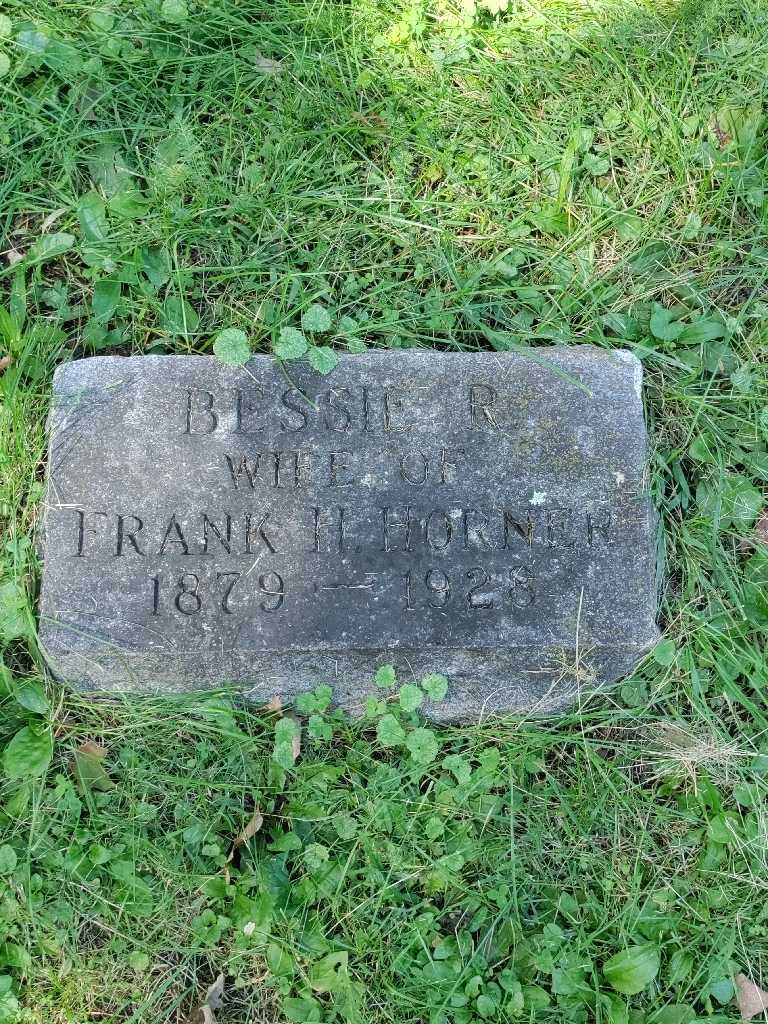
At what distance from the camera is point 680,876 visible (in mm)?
2480

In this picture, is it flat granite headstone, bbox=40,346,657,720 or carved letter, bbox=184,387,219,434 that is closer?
flat granite headstone, bbox=40,346,657,720

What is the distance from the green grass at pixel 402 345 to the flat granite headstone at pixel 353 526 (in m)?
0.20

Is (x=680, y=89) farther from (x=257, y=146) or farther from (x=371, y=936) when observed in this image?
(x=371, y=936)

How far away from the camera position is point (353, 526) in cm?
235

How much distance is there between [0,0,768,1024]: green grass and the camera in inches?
94.5

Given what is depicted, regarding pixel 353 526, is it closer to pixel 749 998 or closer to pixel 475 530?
pixel 475 530

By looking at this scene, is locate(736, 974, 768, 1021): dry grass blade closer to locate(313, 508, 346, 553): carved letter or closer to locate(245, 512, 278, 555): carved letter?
locate(313, 508, 346, 553): carved letter

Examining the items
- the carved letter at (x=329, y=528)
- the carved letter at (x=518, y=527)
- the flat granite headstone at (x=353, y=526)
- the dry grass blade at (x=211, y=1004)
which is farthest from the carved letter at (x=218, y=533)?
the dry grass blade at (x=211, y=1004)

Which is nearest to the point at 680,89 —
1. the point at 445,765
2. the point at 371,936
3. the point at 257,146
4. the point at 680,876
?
the point at 257,146

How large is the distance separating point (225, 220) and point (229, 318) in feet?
1.13

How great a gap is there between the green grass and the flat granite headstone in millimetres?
202

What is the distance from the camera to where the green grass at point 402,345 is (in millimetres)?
2400

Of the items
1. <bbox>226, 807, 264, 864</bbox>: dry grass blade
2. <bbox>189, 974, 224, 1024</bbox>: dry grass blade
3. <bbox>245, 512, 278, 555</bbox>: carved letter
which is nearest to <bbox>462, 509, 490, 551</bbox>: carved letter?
<bbox>245, 512, 278, 555</bbox>: carved letter

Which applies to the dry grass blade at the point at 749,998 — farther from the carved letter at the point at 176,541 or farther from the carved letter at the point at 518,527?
the carved letter at the point at 176,541
